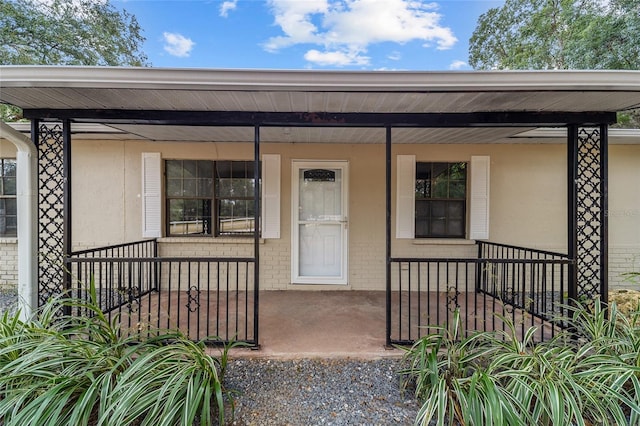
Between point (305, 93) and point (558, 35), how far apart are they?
10682mm

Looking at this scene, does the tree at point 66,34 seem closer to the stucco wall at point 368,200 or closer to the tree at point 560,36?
the stucco wall at point 368,200

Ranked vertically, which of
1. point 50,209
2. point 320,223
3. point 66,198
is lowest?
point 320,223

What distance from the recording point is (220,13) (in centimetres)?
926

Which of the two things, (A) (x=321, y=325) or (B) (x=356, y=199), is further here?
(B) (x=356, y=199)

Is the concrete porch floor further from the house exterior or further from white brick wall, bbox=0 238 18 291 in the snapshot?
white brick wall, bbox=0 238 18 291

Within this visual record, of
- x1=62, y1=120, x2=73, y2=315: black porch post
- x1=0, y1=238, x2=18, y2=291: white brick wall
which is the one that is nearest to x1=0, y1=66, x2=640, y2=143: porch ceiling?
x1=62, y1=120, x2=73, y2=315: black porch post

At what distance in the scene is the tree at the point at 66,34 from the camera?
23.6 ft

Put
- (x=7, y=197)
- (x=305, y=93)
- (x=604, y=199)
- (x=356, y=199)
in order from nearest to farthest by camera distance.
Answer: (x=305, y=93), (x=604, y=199), (x=356, y=199), (x=7, y=197)

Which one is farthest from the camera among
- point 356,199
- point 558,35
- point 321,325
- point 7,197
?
point 558,35

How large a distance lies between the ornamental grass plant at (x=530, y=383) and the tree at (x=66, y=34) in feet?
31.3

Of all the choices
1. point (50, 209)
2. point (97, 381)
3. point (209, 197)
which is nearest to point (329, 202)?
point (209, 197)

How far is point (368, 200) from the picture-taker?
196 inches

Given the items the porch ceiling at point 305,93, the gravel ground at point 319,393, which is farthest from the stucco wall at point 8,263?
the gravel ground at point 319,393

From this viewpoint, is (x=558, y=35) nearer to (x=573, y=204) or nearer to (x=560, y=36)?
(x=560, y=36)
